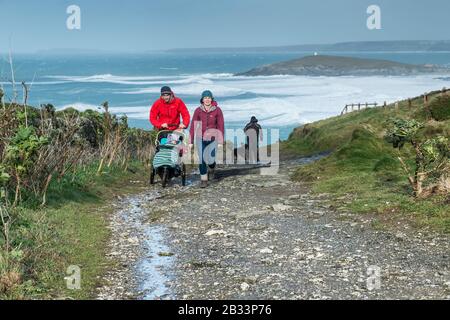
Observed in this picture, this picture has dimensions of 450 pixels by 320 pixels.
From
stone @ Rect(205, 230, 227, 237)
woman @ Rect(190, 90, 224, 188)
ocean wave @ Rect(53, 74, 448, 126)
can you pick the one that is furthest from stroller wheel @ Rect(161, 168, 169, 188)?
ocean wave @ Rect(53, 74, 448, 126)

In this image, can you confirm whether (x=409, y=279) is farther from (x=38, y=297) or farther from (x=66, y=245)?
(x=66, y=245)

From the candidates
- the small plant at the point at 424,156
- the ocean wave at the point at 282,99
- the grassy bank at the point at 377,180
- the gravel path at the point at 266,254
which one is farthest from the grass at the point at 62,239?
the ocean wave at the point at 282,99

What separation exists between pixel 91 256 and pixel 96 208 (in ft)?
13.5

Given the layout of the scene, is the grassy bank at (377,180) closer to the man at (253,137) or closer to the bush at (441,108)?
the bush at (441,108)

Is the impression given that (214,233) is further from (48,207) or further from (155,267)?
(48,207)

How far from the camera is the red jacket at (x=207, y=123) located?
1584cm

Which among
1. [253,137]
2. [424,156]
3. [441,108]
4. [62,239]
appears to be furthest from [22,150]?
[441,108]

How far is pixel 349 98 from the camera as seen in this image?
323ft

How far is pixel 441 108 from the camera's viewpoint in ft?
71.9

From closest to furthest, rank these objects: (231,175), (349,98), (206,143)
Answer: (206,143), (231,175), (349,98)

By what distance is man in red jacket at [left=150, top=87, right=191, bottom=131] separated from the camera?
16266 millimetres

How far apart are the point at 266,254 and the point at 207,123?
6924 mm

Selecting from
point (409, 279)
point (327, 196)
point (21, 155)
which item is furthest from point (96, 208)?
point (409, 279)

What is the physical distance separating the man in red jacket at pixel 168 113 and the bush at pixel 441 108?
→ 380 inches
